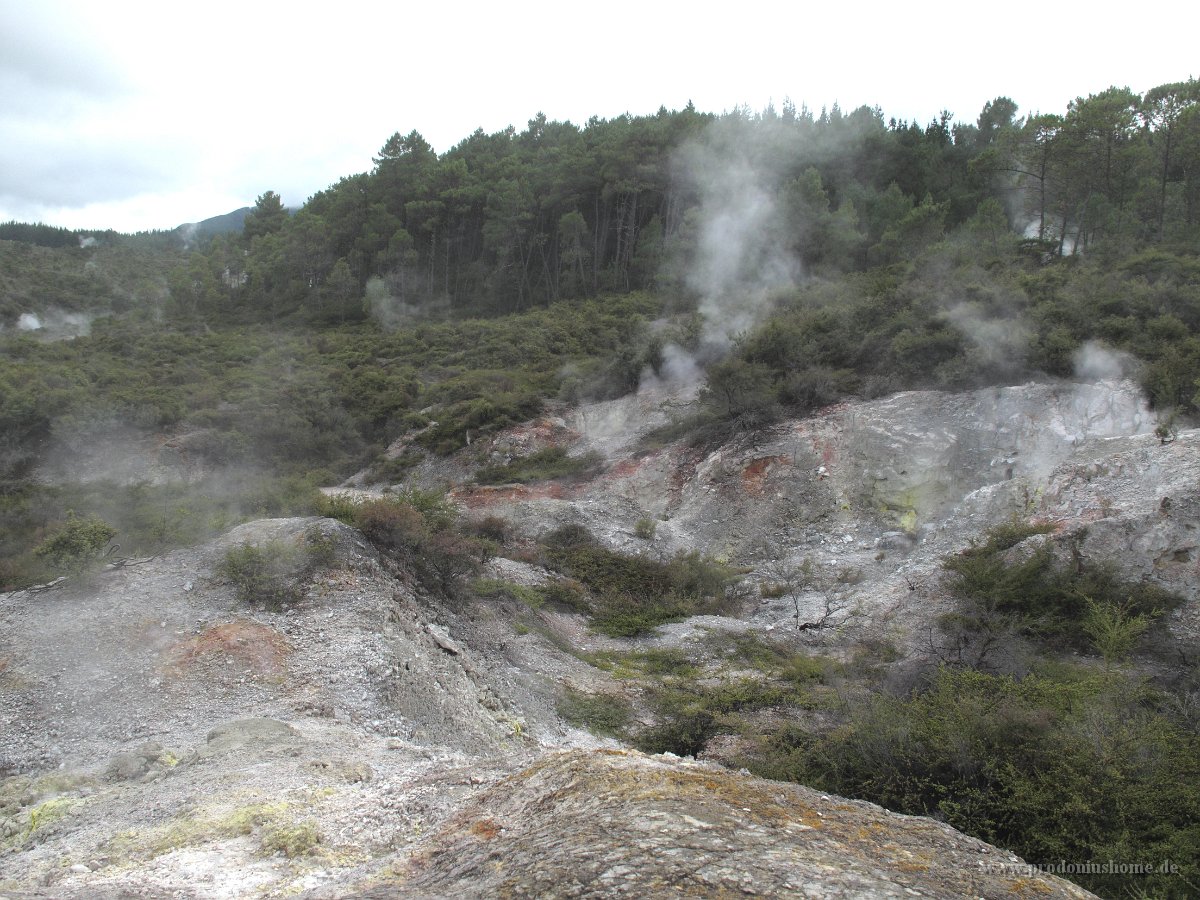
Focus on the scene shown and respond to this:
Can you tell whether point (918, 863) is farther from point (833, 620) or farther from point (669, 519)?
point (669, 519)

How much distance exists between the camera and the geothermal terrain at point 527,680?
4.64 metres

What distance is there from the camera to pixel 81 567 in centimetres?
1055

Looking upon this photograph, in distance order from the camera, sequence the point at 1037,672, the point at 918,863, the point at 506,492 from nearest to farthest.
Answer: the point at 918,863
the point at 1037,672
the point at 506,492

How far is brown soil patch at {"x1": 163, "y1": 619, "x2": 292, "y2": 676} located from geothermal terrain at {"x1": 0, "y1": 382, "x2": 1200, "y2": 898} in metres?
0.04

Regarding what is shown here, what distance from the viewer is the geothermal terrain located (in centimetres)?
464

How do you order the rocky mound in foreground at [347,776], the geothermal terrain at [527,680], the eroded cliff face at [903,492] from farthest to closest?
the eroded cliff face at [903,492]
the geothermal terrain at [527,680]
the rocky mound in foreground at [347,776]

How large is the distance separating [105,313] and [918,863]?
58953mm

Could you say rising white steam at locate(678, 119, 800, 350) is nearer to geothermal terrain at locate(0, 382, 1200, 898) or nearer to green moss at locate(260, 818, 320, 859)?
geothermal terrain at locate(0, 382, 1200, 898)

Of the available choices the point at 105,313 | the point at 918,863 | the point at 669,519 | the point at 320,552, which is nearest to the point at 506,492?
the point at 669,519

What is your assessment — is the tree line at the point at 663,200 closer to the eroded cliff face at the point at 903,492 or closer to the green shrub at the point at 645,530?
the eroded cliff face at the point at 903,492

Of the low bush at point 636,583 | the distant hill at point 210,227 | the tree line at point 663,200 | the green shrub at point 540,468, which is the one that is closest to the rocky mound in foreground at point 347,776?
the low bush at point 636,583

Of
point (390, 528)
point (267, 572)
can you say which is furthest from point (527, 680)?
point (267, 572)

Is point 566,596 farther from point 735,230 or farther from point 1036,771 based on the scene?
point 735,230

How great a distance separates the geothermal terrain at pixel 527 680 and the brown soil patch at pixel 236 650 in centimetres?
4
